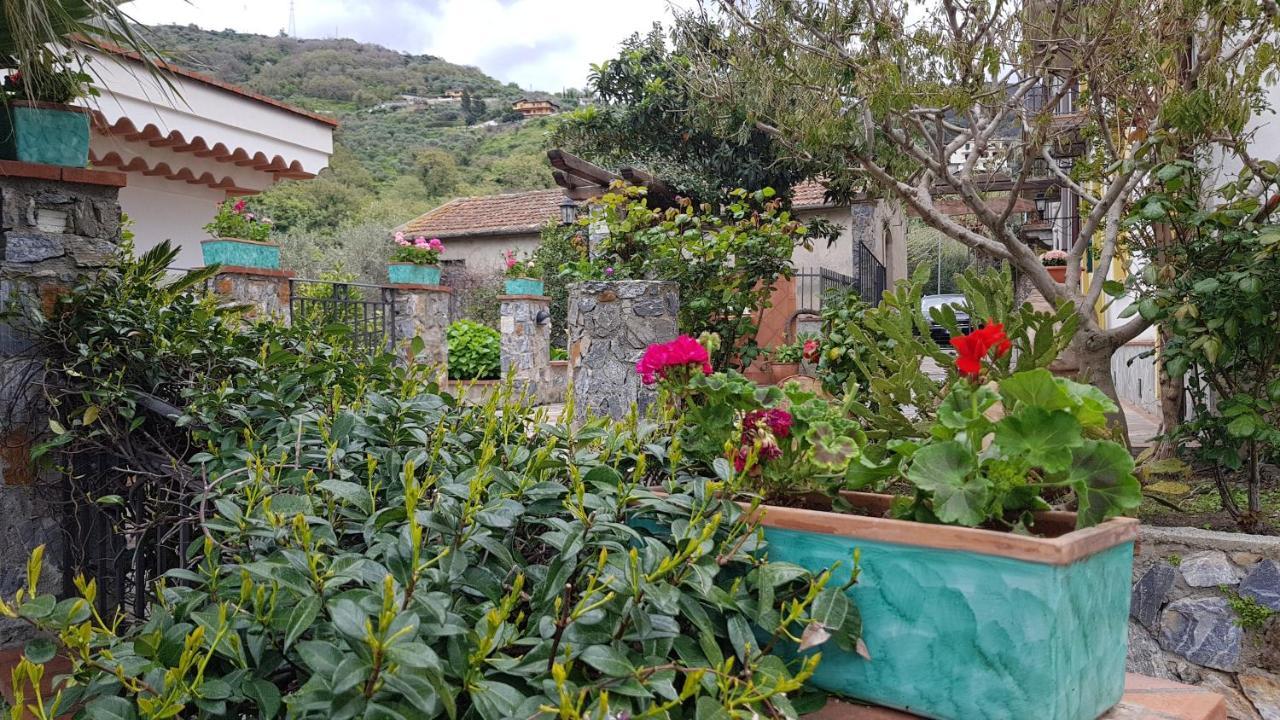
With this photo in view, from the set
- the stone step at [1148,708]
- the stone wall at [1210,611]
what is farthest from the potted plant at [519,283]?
the stone step at [1148,708]

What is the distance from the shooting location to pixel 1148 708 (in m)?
1.25

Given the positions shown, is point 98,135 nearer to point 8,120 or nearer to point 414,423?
point 8,120

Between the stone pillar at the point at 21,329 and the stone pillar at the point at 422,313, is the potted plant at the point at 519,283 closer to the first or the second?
the stone pillar at the point at 422,313

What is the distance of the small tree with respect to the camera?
3.10 m

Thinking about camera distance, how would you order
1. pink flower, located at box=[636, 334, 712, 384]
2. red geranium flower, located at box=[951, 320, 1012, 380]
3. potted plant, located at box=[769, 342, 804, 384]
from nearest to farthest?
1. red geranium flower, located at box=[951, 320, 1012, 380]
2. pink flower, located at box=[636, 334, 712, 384]
3. potted plant, located at box=[769, 342, 804, 384]

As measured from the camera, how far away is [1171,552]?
319 cm

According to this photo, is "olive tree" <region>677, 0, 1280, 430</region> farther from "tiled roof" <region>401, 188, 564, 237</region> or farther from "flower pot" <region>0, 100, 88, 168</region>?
"tiled roof" <region>401, 188, 564, 237</region>

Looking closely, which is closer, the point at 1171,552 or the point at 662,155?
the point at 1171,552

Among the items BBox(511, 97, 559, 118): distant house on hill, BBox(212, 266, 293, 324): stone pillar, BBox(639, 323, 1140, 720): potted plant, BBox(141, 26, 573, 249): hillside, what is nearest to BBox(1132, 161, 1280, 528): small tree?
BBox(639, 323, 1140, 720): potted plant

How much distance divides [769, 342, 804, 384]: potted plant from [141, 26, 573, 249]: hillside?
15.1m

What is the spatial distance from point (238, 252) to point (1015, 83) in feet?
19.0

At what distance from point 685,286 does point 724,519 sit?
4.90 metres

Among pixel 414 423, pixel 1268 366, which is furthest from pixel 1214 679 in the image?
pixel 414 423

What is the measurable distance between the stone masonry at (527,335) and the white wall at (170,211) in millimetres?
→ 3690
